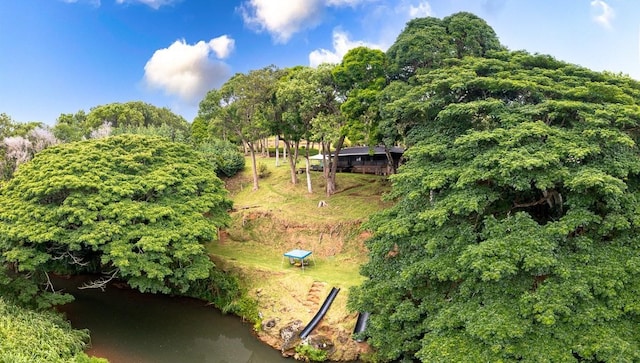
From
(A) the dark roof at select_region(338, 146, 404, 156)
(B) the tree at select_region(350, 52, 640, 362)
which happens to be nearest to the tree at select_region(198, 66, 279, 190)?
(A) the dark roof at select_region(338, 146, 404, 156)

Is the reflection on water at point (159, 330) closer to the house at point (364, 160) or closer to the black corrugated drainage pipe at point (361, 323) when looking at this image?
the black corrugated drainage pipe at point (361, 323)

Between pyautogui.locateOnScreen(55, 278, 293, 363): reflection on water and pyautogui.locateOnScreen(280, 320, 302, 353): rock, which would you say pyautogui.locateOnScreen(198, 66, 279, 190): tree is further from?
pyautogui.locateOnScreen(280, 320, 302, 353): rock

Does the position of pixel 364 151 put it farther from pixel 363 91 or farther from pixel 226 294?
pixel 226 294

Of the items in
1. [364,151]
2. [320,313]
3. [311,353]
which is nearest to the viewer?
[311,353]

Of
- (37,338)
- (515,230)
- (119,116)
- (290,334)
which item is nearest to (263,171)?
(290,334)

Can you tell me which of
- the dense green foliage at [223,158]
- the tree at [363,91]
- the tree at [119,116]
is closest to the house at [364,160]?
the dense green foliage at [223,158]

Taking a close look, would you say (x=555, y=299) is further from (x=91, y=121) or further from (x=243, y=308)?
(x=91, y=121)
